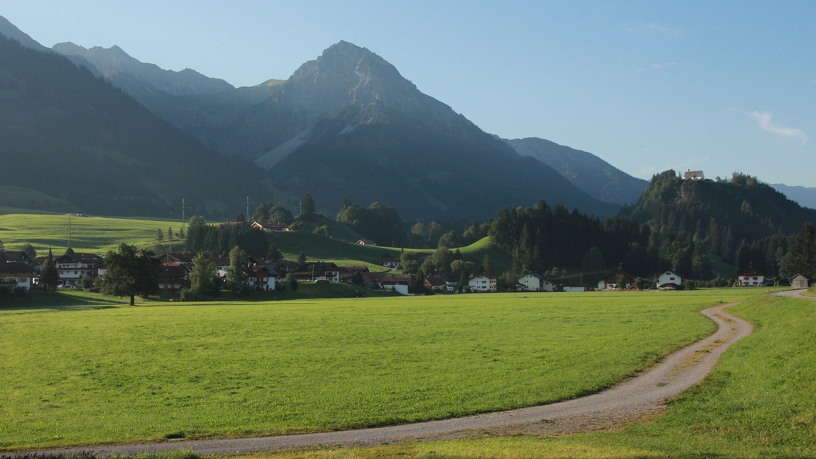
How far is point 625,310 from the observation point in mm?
77562

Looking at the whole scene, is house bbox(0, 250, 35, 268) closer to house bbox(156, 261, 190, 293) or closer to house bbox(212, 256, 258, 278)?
house bbox(212, 256, 258, 278)

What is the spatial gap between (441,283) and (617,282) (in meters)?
47.6

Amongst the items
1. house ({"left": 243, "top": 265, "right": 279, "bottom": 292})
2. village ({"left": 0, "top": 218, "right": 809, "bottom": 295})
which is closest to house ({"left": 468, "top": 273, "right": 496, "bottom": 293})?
village ({"left": 0, "top": 218, "right": 809, "bottom": 295})

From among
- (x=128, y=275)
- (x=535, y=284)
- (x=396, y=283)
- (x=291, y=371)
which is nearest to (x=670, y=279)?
(x=535, y=284)

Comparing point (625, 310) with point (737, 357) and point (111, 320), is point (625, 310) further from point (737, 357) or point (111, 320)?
point (111, 320)

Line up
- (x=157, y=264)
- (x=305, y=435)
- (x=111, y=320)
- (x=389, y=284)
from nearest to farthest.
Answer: (x=305, y=435) < (x=111, y=320) < (x=157, y=264) < (x=389, y=284)

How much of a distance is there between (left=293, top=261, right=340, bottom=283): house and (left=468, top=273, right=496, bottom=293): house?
36.1 metres

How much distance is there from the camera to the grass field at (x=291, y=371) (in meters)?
27.0

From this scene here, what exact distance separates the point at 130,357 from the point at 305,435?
22930mm

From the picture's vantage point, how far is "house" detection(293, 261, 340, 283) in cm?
17375

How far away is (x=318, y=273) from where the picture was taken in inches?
6865

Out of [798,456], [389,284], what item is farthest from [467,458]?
[389,284]

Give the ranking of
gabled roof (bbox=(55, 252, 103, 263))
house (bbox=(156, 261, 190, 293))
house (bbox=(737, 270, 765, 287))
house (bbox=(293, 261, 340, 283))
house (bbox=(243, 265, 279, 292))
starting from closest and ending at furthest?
house (bbox=(156, 261, 190, 293)) < house (bbox=(243, 265, 279, 292)) < gabled roof (bbox=(55, 252, 103, 263)) < house (bbox=(293, 261, 340, 283)) < house (bbox=(737, 270, 765, 287))

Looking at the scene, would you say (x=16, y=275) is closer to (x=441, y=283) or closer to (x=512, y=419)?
(x=441, y=283)
